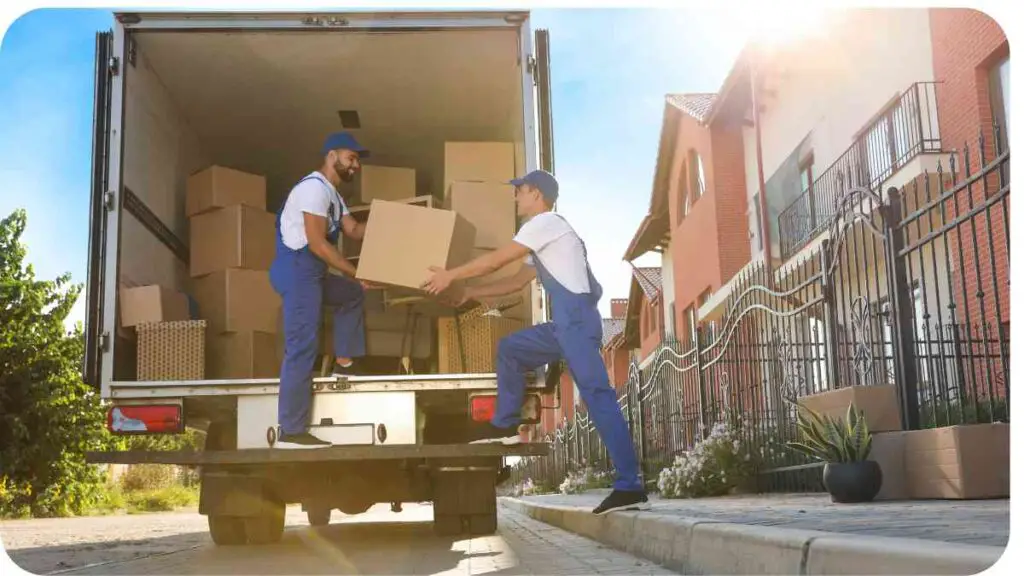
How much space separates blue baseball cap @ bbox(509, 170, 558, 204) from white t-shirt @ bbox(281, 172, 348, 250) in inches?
44.9

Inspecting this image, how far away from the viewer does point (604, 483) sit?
15.3m

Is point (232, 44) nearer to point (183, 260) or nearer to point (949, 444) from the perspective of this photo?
point (183, 260)

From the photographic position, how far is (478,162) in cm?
795

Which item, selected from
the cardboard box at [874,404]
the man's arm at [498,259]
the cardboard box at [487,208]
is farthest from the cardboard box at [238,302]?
the cardboard box at [874,404]

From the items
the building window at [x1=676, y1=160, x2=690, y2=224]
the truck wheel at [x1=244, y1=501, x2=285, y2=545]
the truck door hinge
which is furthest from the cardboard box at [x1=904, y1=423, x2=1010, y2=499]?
the building window at [x1=676, y1=160, x2=690, y2=224]

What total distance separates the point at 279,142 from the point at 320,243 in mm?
2410

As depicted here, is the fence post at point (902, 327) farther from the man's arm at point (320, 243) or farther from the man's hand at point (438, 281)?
the man's arm at point (320, 243)

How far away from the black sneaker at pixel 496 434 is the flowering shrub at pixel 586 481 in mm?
8515

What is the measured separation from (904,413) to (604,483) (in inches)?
349

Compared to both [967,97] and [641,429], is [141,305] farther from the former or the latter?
[967,97]

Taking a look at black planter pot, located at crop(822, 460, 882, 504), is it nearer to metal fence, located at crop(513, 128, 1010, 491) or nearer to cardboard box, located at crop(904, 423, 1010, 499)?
cardboard box, located at crop(904, 423, 1010, 499)

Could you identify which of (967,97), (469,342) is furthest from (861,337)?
(967,97)

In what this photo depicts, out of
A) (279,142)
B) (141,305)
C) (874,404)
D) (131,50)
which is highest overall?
(131,50)

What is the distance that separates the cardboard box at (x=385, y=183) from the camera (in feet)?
27.3
